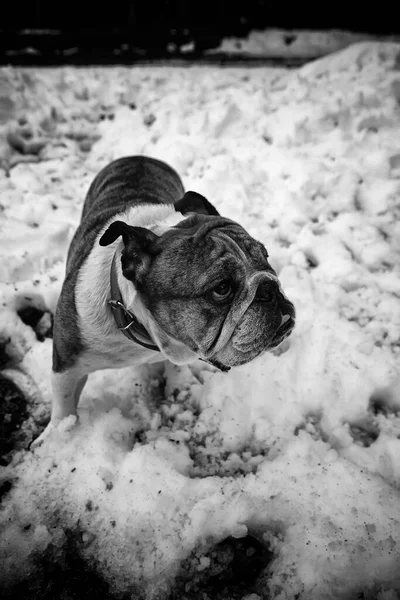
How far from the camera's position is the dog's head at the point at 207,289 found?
194 centimetres

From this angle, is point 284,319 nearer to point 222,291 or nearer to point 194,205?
point 222,291

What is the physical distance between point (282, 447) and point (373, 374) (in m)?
0.93

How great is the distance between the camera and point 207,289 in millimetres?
1923

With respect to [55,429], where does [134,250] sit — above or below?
above

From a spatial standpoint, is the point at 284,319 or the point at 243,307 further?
the point at 284,319

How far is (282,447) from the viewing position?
2.64 meters

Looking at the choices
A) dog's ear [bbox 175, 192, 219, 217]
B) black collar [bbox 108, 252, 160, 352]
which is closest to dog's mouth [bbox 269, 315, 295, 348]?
black collar [bbox 108, 252, 160, 352]

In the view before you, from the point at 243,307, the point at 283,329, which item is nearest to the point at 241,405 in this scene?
the point at 283,329

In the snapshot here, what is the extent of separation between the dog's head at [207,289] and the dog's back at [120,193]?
0.55m

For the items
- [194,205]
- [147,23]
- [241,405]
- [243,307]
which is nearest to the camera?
[243,307]

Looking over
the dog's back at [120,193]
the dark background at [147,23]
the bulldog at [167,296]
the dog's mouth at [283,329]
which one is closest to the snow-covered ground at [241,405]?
the bulldog at [167,296]

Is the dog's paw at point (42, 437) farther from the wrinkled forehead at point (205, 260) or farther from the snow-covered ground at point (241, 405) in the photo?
the wrinkled forehead at point (205, 260)

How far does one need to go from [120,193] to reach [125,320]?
4.03ft

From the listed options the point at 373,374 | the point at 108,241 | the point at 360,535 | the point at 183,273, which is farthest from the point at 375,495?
the point at 108,241
